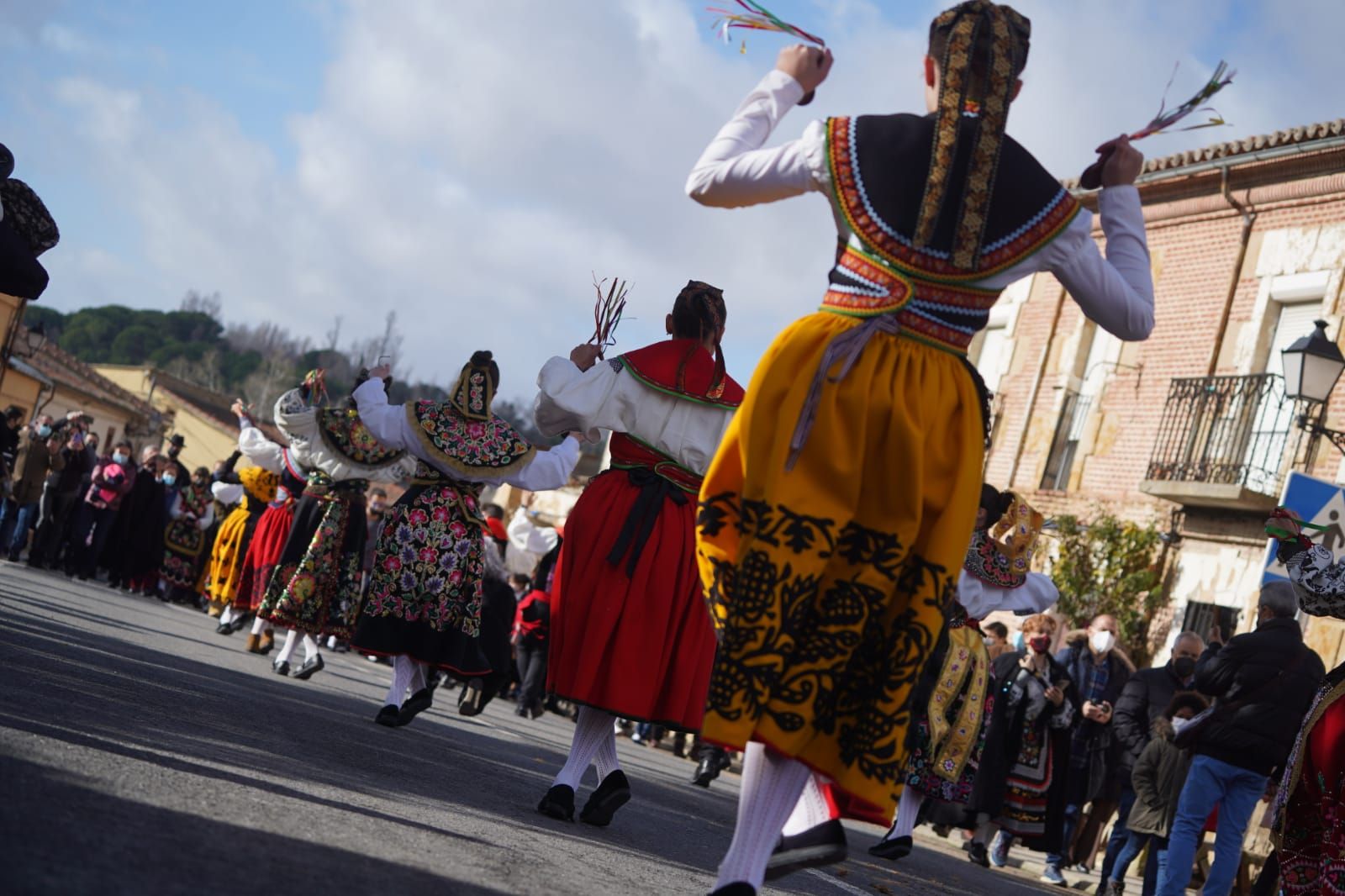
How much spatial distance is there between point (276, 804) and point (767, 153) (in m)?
2.10

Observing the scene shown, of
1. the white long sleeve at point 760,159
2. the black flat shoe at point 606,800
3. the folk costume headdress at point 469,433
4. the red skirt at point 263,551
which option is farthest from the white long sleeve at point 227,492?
the white long sleeve at point 760,159

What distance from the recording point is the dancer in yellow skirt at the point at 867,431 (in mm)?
3799

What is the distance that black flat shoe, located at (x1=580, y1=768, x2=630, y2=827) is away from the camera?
19.2 feet

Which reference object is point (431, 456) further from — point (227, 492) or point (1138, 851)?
point (227, 492)

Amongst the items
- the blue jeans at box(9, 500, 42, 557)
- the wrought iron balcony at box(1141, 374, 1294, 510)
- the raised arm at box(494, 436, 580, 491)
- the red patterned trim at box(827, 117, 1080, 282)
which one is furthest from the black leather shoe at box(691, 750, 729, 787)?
the blue jeans at box(9, 500, 42, 557)

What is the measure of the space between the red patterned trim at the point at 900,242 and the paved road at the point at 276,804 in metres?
1.77

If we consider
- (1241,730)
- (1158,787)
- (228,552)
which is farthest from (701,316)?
(228,552)

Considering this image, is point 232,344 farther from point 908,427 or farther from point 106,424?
point 908,427

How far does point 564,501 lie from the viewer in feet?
135

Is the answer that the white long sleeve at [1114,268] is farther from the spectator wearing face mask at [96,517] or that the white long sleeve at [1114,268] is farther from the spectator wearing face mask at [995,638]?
the spectator wearing face mask at [96,517]

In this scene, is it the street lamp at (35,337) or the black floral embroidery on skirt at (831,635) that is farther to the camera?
the street lamp at (35,337)

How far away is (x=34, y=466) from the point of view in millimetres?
20891

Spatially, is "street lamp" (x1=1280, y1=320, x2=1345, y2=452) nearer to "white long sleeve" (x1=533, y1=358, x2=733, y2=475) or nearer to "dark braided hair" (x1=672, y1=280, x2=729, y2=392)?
"dark braided hair" (x1=672, y1=280, x2=729, y2=392)

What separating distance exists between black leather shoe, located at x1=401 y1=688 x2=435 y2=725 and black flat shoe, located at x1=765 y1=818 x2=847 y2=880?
4345 millimetres
